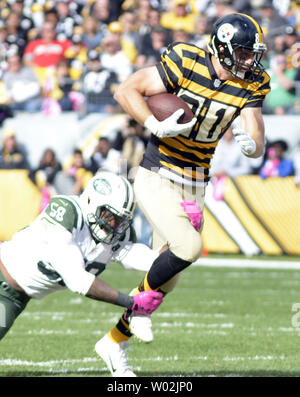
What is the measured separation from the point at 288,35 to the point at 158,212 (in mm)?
7941

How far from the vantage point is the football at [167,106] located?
14.7 ft

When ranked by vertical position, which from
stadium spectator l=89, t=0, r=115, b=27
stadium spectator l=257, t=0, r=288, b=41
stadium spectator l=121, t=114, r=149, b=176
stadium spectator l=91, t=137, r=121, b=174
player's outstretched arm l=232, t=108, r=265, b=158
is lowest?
stadium spectator l=91, t=137, r=121, b=174

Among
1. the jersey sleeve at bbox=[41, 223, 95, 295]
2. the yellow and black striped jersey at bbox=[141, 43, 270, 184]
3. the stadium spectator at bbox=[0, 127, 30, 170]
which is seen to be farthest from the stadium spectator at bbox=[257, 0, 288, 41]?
the jersey sleeve at bbox=[41, 223, 95, 295]

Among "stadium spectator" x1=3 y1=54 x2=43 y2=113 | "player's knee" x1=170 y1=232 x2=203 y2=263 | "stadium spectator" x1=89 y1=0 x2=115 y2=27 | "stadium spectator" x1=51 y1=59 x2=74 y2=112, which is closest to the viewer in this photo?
"player's knee" x1=170 y1=232 x2=203 y2=263

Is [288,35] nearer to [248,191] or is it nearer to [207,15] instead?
[207,15]

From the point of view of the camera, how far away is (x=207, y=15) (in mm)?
12688

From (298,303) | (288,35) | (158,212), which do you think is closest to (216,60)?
(158,212)

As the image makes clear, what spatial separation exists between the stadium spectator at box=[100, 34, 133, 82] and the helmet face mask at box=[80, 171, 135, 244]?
8093 millimetres

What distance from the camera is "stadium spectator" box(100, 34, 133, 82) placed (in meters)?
12.3

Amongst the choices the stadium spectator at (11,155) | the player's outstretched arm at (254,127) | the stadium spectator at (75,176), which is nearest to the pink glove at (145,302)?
the player's outstretched arm at (254,127)

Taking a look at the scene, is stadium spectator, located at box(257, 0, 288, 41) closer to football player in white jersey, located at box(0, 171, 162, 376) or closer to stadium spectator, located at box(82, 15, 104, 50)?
stadium spectator, located at box(82, 15, 104, 50)

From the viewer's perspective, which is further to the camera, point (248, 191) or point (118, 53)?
point (118, 53)

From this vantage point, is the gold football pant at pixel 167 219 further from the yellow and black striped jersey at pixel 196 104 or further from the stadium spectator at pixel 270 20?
the stadium spectator at pixel 270 20
